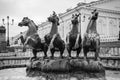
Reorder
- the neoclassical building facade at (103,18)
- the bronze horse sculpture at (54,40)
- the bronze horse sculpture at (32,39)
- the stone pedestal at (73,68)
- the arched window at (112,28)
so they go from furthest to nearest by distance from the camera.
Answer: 1. the arched window at (112,28)
2. the neoclassical building facade at (103,18)
3. the bronze horse sculpture at (32,39)
4. the bronze horse sculpture at (54,40)
5. the stone pedestal at (73,68)

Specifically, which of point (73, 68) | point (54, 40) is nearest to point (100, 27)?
point (54, 40)

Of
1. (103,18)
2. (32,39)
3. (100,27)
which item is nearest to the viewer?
(32,39)

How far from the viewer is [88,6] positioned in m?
47.8

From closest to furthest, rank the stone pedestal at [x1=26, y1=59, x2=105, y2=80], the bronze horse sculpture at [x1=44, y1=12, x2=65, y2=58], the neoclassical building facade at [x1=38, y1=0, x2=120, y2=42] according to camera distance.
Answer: the stone pedestal at [x1=26, y1=59, x2=105, y2=80] → the bronze horse sculpture at [x1=44, y1=12, x2=65, y2=58] → the neoclassical building facade at [x1=38, y1=0, x2=120, y2=42]

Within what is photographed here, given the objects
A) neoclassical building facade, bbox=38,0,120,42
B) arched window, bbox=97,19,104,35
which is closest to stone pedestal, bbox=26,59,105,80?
neoclassical building facade, bbox=38,0,120,42

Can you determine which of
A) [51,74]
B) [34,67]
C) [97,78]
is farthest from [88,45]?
[34,67]

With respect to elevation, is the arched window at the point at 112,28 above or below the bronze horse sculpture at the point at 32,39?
above

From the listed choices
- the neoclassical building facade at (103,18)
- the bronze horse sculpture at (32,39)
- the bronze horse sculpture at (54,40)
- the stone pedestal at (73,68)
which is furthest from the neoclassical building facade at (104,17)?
the stone pedestal at (73,68)

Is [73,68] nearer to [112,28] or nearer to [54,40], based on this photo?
[54,40]

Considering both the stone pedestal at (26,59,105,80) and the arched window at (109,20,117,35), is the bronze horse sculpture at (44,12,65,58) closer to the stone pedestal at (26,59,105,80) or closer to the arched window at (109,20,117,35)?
the stone pedestal at (26,59,105,80)

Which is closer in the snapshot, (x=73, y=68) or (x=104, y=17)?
(x=73, y=68)

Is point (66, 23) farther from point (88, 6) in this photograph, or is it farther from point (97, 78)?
point (97, 78)

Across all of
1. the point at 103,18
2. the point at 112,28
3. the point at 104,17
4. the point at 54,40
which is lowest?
the point at 54,40

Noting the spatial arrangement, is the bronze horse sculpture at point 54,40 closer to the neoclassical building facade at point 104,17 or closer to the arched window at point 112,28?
the neoclassical building facade at point 104,17
